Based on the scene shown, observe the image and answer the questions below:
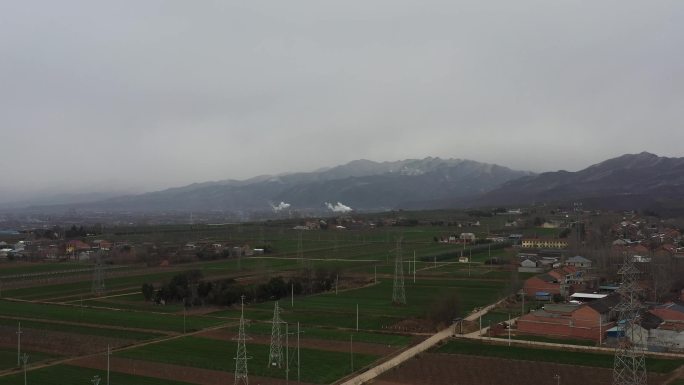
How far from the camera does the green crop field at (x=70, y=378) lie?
2038cm

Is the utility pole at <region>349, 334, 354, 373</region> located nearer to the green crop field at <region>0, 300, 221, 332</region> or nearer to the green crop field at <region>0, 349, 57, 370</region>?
the green crop field at <region>0, 300, 221, 332</region>

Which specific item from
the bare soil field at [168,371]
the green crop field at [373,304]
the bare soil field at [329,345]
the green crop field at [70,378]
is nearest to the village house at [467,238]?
the green crop field at [373,304]

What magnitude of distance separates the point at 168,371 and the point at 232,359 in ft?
8.03

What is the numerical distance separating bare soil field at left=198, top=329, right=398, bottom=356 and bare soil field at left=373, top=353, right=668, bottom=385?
74.3 inches

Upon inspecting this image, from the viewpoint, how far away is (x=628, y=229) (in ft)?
250

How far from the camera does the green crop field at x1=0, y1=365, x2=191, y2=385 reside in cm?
2038

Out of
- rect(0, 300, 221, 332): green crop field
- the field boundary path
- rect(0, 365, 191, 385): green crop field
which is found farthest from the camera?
rect(0, 300, 221, 332): green crop field

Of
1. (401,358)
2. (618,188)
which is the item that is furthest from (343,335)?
(618,188)

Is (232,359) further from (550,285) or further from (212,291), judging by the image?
(550,285)

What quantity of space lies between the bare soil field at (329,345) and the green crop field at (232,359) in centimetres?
59

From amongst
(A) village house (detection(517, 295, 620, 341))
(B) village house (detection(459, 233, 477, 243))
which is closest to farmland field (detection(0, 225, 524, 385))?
(A) village house (detection(517, 295, 620, 341))

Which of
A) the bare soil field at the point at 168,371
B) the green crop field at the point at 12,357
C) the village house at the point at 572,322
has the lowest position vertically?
the bare soil field at the point at 168,371

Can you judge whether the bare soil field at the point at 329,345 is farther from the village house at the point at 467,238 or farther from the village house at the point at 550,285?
the village house at the point at 467,238

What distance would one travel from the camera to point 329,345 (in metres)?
26.1
